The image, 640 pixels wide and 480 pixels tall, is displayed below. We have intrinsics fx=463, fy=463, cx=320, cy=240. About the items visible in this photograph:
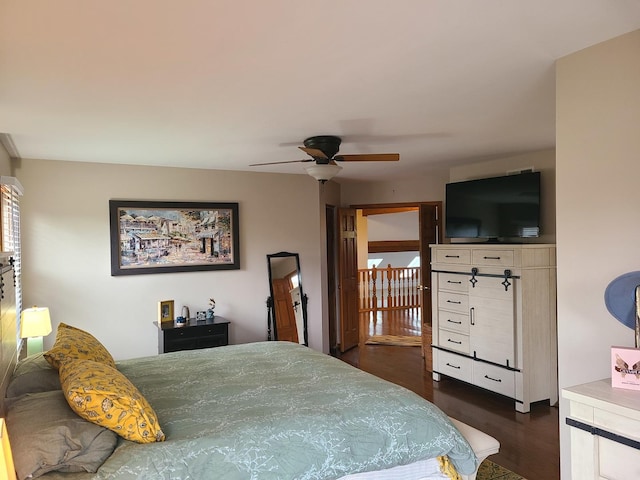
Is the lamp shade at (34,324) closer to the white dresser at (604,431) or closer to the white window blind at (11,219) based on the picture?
the white window blind at (11,219)

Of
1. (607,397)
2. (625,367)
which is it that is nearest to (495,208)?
(625,367)

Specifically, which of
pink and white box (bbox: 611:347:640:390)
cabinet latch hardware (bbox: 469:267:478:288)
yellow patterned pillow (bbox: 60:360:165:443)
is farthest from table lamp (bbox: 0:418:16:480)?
cabinet latch hardware (bbox: 469:267:478:288)

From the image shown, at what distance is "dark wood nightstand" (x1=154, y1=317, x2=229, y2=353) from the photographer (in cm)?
468

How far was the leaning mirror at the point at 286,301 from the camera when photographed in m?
5.60

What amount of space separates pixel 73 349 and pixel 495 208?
4.11 m

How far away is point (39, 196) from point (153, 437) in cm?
344

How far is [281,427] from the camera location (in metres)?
2.04

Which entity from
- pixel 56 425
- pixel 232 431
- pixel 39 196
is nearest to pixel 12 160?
pixel 39 196

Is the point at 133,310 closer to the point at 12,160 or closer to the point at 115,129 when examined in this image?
the point at 12,160

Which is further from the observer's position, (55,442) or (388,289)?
(388,289)

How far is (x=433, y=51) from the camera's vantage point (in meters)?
2.05

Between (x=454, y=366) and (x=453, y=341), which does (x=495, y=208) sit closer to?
(x=453, y=341)

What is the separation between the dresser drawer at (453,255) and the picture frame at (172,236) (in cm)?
229

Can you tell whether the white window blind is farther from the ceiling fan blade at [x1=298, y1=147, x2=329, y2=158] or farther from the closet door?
the closet door
